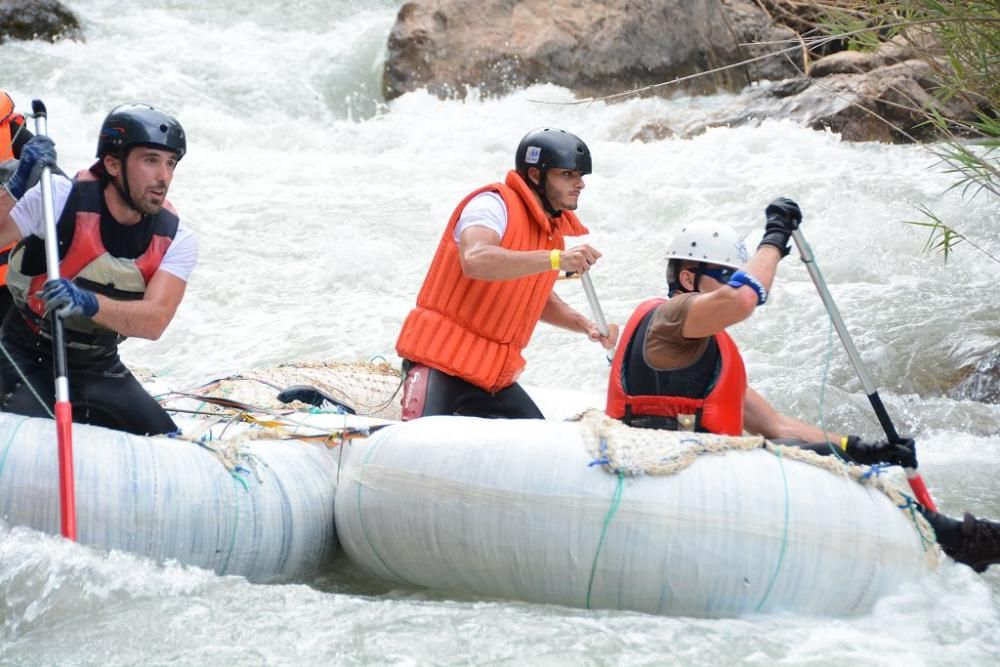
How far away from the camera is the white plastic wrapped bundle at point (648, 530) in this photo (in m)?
3.31

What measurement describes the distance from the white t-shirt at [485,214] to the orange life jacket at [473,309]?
0.08ft

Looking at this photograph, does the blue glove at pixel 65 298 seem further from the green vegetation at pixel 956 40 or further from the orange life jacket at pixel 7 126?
the green vegetation at pixel 956 40

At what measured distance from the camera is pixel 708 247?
4.00 metres

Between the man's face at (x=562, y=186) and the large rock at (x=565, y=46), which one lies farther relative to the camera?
the large rock at (x=565, y=46)

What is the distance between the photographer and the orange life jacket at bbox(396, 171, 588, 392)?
432cm

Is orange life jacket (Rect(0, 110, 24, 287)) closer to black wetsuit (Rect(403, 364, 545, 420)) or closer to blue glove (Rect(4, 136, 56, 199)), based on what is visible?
blue glove (Rect(4, 136, 56, 199))

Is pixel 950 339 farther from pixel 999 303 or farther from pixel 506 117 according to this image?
pixel 506 117

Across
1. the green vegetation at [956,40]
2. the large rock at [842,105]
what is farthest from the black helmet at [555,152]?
the large rock at [842,105]

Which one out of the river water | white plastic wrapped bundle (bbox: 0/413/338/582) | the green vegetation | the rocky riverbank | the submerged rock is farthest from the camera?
the rocky riverbank

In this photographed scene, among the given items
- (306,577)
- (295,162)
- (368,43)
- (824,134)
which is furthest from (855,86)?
(306,577)

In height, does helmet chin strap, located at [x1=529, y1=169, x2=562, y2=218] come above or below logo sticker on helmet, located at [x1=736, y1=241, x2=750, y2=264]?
above

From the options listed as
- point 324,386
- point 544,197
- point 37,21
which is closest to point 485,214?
point 544,197

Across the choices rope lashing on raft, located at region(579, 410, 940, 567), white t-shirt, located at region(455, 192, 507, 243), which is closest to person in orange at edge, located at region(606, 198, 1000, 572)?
rope lashing on raft, located at region(579, 410, 940, 567)

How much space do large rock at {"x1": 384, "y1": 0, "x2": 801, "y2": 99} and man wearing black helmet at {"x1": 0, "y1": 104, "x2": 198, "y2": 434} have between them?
9.66 metres
